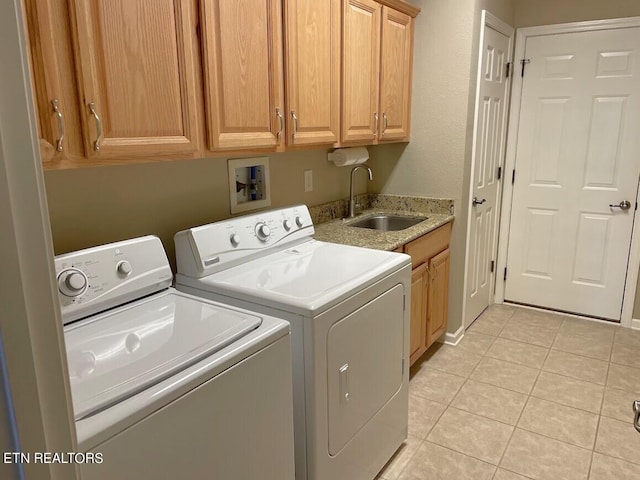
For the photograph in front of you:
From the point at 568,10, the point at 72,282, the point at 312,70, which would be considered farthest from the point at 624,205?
the point at 72,282

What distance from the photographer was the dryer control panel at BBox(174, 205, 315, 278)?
5.65 feet

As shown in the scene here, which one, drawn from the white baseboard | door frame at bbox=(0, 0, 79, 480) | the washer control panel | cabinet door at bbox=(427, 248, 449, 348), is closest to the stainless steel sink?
cabinet door at bbox=(427, 248, 449, 348)

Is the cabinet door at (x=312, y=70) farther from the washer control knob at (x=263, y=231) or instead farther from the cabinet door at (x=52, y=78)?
the cabinet door at (x=52, y=78)

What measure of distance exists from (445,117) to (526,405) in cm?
173

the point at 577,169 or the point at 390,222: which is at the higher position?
the point at 577,169

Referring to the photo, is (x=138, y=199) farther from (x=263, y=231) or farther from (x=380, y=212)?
(x=380, y=212)

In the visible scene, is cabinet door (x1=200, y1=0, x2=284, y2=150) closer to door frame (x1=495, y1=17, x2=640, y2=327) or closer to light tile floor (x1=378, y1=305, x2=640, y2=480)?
light tile floor (x1=378, y1=305, x2=640, y2=480)

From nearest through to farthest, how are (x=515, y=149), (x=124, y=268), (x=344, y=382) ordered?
(x=124, y=268)
(x=344, y=382)
(x=515, y=149)

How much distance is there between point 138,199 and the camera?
71.1 inches

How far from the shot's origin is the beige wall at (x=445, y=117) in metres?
2.80

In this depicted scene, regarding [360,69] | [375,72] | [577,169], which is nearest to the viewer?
[360,69]

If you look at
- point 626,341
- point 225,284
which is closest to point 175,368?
point 225,284

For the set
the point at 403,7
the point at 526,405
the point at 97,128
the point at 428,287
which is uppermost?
the point at 403,7

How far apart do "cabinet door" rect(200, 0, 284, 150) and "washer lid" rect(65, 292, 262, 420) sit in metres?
0.60
